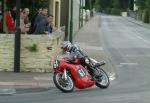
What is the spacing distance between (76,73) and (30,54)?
347 centimetres

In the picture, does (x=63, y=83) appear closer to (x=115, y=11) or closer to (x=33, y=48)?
(x=33, y=48)

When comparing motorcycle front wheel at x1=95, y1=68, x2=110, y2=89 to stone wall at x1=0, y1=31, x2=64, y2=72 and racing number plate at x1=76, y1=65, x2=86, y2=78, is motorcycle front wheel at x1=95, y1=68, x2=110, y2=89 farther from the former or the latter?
stone wall at x1=0, y1=31, x2=64, y2=72

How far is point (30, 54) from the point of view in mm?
17438

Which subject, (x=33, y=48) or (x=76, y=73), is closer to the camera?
(x=76, y=73)

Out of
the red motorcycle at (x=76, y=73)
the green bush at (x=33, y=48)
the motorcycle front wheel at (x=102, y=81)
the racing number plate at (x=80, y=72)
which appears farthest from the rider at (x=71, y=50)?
the green bush at (x=33, y=48)

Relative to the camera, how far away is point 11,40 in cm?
1734

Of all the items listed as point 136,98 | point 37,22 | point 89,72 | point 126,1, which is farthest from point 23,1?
point 126,1

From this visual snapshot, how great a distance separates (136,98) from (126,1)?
14194 centimetres

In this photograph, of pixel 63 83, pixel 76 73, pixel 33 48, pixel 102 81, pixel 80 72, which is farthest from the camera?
pixel 33 48

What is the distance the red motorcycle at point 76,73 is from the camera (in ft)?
46.1

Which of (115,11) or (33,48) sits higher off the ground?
(33,48)

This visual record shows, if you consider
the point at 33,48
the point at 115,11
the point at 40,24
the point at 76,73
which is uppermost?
the point at 40,24

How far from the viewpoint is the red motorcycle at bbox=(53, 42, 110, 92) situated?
1404 cm

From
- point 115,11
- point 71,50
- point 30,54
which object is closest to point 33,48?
point 30,54
